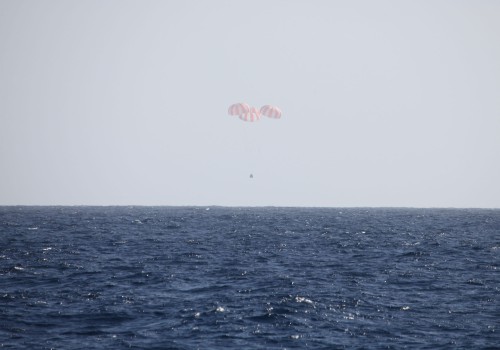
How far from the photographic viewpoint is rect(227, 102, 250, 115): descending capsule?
88.7 meters

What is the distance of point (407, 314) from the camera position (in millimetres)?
28656

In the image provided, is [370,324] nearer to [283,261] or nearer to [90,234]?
[283,261]

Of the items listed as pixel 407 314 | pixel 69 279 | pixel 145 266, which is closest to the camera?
pixel 407 314

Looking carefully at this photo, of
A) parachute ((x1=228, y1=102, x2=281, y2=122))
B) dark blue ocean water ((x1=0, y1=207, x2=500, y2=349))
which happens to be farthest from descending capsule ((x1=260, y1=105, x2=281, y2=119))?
dark blue ocean water ((x1=0, y1=207, x2=500, y2=349))

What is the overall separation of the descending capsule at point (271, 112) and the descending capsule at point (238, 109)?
2.27 metres

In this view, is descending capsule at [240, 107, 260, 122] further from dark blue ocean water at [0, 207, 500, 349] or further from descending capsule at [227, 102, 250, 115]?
dark blue ocean water at [0, 207, 500, 349]

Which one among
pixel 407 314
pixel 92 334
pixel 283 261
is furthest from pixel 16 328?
pixel 283 261

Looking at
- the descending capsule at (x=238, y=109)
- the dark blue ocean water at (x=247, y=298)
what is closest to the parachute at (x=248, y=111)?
the descending capsule at (x=238, y=109)

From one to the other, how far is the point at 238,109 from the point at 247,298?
5965 centimetres

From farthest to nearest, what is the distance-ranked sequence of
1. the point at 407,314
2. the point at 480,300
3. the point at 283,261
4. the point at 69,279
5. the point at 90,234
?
the point at 90,234 < the point at 283,261 < the point at 69,279 < the point at 480,300 < the point at 407,314

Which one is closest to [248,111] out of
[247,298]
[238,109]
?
[238,109]

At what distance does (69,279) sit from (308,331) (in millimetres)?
15137

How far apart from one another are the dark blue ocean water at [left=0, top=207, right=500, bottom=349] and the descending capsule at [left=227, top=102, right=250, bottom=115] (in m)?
37.3

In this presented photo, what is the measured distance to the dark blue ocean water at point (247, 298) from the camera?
24.6m
